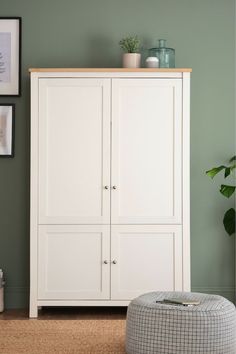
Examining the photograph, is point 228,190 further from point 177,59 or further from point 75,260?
point 75,260

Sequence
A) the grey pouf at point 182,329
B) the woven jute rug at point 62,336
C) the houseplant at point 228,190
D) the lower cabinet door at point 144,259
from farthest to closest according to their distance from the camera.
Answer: the houseplant at point 228,190, the lower cabinet door at point 144,259, the woven jute rug at point 62,336, the grey pouf at point 182,329

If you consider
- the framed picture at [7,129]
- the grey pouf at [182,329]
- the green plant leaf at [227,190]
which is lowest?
the grey pouf at [182,329]

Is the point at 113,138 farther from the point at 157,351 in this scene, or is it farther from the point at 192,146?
the point at 157,351

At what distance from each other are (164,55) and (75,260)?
1.70 metres

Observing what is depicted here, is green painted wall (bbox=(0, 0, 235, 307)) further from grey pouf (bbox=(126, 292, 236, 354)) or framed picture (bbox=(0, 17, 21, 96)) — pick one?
grey pouf (bbox=(126, 292, 236, 354))

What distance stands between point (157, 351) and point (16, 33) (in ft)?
9.50

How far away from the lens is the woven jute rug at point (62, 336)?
12.8 feet

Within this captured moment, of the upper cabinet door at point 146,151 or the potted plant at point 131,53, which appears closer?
the upper cabinet door at point 146,151

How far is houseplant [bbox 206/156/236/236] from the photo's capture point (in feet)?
16.3

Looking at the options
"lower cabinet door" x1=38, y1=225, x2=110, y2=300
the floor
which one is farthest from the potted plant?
the floor

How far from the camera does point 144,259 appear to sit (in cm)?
487

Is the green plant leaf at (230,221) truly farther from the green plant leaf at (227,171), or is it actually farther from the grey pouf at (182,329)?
the grey pouf at (182,329)

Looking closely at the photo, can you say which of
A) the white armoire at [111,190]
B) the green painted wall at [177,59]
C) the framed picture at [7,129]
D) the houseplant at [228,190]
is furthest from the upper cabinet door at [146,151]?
the framed picture at [7,129]

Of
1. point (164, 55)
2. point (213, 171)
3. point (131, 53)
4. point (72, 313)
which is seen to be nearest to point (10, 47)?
point (131, 53)
